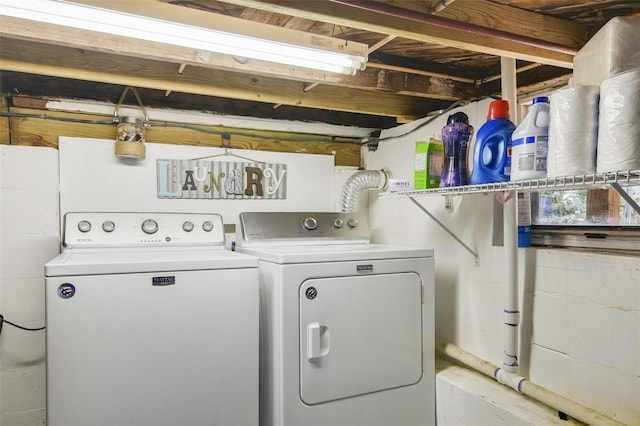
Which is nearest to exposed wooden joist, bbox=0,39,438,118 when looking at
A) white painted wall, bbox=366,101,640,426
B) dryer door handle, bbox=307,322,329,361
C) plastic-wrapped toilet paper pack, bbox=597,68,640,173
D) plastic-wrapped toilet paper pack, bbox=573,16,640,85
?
white painted wall, bbox=366,101,640,426

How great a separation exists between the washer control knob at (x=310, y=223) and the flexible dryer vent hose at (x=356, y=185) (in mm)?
388

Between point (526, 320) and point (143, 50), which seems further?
point (526, 320)

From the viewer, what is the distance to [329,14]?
1.32 metres

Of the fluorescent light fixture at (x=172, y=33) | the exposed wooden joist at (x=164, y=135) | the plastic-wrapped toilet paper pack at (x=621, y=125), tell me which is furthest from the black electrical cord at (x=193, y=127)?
the plastic-wrapped toilet paper pack at (x=621, y=125)

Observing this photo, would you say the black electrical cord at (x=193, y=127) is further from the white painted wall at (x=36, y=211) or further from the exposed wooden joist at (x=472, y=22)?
the exposed wooden joist at (x=472, y=22)

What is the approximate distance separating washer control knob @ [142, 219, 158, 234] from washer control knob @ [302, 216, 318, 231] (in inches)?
32.9

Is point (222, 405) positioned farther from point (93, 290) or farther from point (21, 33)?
point (21, 33)

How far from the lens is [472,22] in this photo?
141 cm

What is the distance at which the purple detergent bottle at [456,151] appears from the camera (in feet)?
6.01

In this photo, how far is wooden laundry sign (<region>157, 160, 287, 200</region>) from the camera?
2668 millimetres

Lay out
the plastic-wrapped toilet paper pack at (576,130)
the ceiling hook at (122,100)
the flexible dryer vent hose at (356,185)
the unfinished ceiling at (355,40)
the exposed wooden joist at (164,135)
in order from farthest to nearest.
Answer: the flexible dryer vent hose at (356,185)
the ceiling hook at (122,100)
the exposed wooden joist at (164,135)
the unfinished ceiling at (355,40)
the plastic-wrapped toilet paper pack at (576,130)

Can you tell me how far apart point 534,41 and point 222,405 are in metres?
1.90

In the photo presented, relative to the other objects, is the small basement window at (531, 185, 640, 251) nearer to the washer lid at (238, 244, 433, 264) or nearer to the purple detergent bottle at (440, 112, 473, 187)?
the purple detergent bottle at (440, 112, 473, 187)

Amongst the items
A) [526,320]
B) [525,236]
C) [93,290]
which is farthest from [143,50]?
[526,320]
